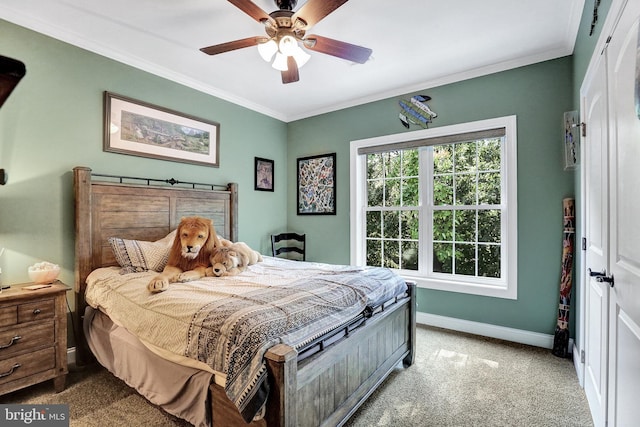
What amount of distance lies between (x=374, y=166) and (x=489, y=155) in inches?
52.1

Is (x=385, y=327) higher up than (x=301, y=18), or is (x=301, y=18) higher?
(x=301, y=18)

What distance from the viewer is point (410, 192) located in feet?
12.3

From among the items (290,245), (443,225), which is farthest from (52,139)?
(443,225)

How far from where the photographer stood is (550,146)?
9.37 ft

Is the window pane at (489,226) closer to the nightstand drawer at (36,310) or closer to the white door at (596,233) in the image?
the white door at (596,233)

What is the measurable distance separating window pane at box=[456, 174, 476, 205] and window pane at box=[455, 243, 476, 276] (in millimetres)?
483

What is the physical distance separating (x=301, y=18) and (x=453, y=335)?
3.15 metres

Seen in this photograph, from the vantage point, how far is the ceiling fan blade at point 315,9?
1699 mm

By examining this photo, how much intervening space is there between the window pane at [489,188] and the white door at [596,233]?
1050 mm

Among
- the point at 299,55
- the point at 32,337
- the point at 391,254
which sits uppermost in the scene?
the point at 299,55

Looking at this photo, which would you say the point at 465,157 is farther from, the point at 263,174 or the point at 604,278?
the point at 263,174

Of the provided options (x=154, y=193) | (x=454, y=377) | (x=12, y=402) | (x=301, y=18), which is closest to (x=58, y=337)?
(x=12, y=402)

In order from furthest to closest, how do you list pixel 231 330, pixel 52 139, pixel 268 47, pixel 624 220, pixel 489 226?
pixel 489 226 < pixel 52 139 < pixel 268 47 < pixel 231 330 < pixel 624 220

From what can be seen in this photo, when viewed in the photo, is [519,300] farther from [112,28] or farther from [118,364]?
[112,28]
